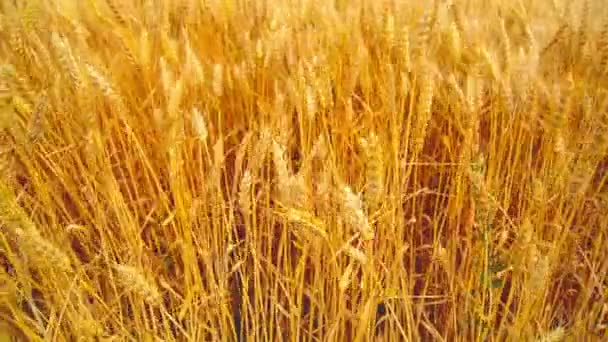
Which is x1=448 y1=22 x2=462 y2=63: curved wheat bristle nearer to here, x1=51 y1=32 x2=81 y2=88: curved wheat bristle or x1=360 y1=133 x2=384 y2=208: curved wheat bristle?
x1=360 y1=133 x2=384 y2=208: curved wheat bristle

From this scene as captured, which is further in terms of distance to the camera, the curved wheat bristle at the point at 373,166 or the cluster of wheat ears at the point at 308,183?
the cluster of wheat ears at the point at 308,183

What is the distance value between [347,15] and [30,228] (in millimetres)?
770

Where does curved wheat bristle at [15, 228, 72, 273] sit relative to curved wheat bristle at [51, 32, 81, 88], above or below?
below

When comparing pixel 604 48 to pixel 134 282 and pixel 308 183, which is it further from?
pixel 134 282

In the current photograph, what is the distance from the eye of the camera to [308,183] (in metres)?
0.95

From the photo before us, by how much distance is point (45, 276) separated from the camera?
90 centimetres

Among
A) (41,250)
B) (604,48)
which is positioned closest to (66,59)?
(41,250)

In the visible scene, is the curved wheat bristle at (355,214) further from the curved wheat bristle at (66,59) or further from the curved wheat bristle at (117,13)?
the curved wheat bristle at (117,13)

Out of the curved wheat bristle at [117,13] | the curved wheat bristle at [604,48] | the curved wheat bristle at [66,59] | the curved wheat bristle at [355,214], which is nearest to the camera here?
the curved wheat bristle at [355,214]

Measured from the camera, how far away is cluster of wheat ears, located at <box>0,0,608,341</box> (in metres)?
0.86

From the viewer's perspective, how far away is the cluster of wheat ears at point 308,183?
2.82ft

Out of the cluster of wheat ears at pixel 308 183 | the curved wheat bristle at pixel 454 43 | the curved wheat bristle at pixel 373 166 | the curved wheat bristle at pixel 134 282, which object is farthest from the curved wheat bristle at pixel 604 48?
the curved wheat bristle at pixel 134 282

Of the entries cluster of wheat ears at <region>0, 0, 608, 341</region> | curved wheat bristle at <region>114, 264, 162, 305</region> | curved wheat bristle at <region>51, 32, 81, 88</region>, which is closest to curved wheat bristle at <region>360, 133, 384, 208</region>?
cluster of wheat ears at <region>0, 0, 608, 341</region>

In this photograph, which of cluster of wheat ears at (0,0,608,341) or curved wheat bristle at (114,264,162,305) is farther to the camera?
cluster of wheat ears at (0,0,608,341)
